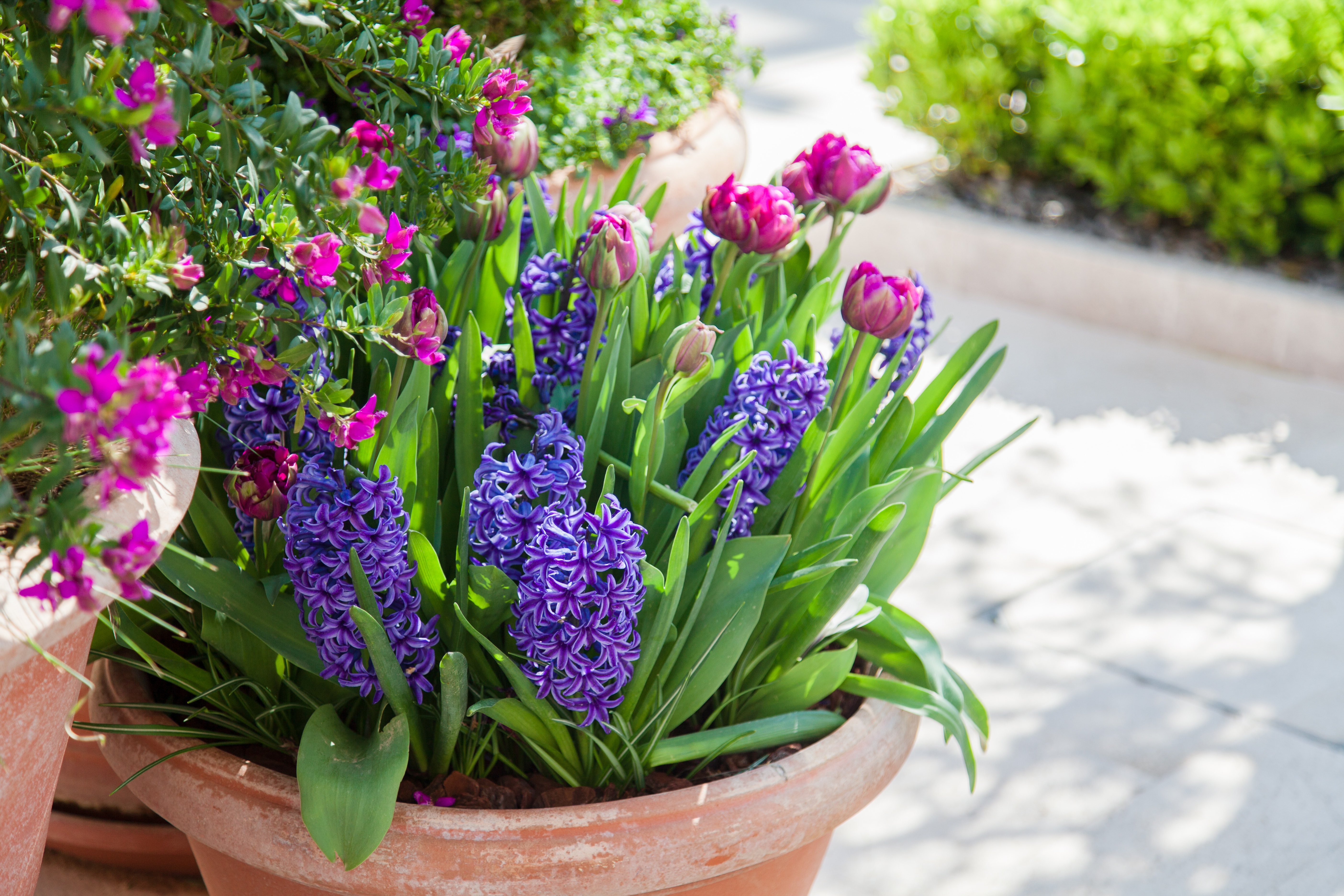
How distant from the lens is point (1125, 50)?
401cm

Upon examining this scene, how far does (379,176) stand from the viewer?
801mm

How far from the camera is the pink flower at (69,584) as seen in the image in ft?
2.24

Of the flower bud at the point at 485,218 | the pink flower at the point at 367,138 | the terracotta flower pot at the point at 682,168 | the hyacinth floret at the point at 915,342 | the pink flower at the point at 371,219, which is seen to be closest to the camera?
the pink flower at the point at 371,219

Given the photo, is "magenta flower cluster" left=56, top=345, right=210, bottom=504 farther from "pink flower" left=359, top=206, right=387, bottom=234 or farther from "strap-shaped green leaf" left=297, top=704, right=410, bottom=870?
"strap-shaped green leaf" left=297, top=704, right=410, bottom=870

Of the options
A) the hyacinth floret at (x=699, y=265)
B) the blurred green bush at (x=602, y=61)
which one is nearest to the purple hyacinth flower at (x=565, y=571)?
the hyacinth floret at (x=699, y=265)

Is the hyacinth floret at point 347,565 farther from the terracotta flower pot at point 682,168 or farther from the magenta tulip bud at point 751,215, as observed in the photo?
the terracotta flower pot at point 682,168

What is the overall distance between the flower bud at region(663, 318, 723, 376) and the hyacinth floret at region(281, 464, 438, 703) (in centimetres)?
27

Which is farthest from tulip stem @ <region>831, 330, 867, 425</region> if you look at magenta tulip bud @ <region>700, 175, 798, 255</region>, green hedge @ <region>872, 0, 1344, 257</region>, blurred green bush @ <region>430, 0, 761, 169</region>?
green hedge @ <region>872, 0, 1344, 257</region>

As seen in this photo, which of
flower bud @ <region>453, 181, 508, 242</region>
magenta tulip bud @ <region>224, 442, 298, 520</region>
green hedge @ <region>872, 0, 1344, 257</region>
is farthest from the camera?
green hedge @ <region>872, 0, 1344, 257</region>

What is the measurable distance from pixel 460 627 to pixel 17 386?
0.57 metres

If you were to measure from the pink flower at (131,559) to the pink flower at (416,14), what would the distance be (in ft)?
1.76

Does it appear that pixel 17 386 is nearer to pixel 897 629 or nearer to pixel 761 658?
pixel 761 658

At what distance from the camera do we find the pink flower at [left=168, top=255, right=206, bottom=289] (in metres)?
0.79

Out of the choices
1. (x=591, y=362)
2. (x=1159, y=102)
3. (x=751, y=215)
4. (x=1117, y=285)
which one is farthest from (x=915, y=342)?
(x=1159, y=102)
